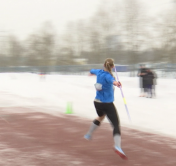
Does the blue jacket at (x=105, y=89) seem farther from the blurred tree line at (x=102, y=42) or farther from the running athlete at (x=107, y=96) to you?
the blurred tree line at (x=102, y=42)

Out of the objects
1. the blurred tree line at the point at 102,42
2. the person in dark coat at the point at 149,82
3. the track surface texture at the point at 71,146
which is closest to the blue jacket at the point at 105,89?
the track surface texture at the point at 71,146

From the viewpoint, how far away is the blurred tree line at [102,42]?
39.7m

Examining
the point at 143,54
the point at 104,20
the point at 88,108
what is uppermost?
the point at 104,20

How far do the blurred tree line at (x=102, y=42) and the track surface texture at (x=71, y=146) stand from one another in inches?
1217

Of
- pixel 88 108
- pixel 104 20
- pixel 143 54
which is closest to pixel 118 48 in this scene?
pixel 143 54

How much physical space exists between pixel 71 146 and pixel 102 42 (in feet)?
163

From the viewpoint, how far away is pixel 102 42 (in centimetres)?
5566

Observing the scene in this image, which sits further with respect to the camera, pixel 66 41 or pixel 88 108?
pixel 66 41

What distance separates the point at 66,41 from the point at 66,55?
130 inches

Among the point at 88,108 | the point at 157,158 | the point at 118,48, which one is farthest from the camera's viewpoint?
the point at 118,48

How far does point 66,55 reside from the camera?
65.0m

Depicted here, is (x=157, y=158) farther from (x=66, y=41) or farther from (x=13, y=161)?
(x=66, y=41)

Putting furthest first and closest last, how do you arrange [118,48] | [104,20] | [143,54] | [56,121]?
1. [104,20]
2. [118,48]
3. [143,54]
4. [56,121]

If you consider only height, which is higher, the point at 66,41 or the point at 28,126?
the point at 66,41
